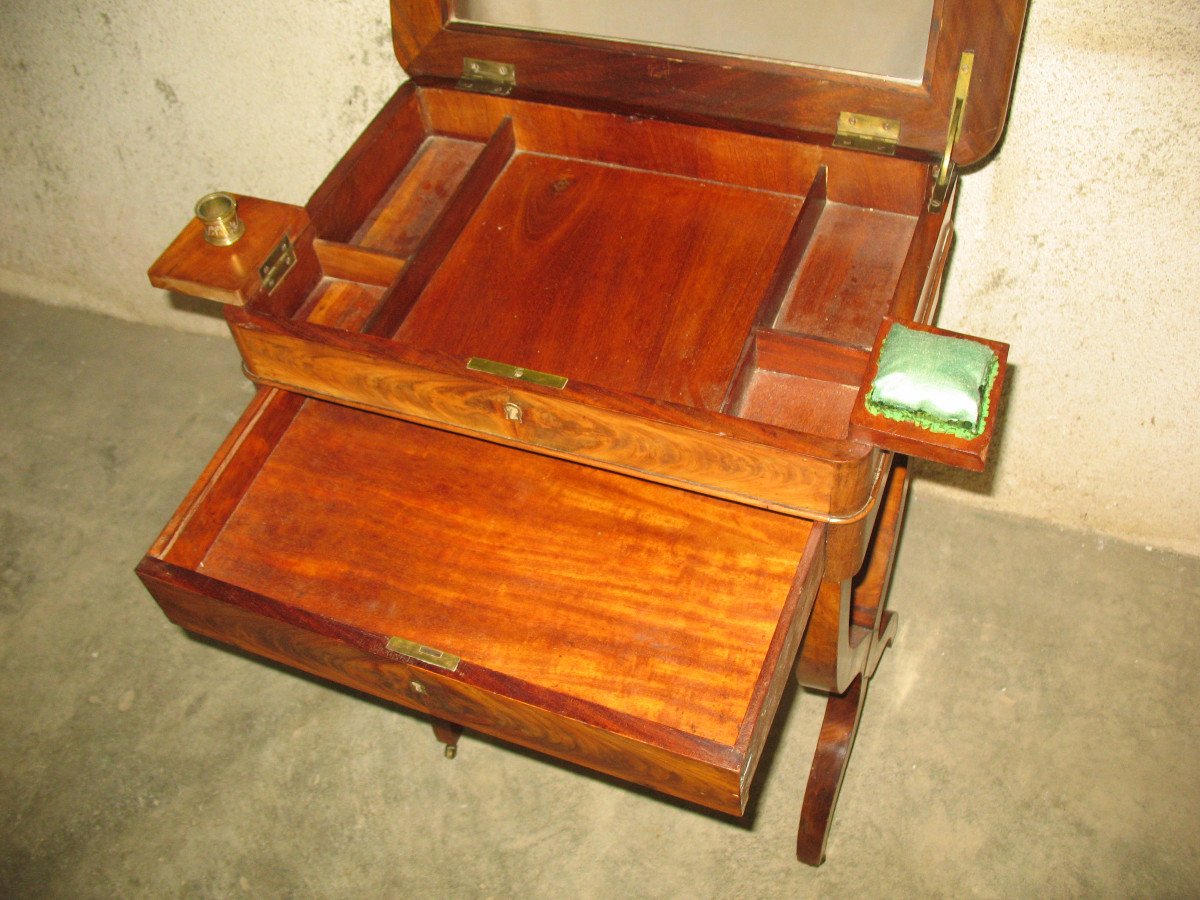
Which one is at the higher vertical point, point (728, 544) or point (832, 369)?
point (832, 369)

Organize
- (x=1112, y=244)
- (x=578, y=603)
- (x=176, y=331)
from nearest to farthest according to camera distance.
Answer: (x=578, y=603)
(x=1112, y=244)
(x=176, y=331)

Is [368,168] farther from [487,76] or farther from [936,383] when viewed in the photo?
[936,383]

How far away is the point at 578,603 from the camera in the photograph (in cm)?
151

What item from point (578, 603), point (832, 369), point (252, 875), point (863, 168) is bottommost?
point (252, 875)

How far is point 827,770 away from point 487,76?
1.29 meters

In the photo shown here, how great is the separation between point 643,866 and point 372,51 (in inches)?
64.5

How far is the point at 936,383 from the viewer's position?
1356mm

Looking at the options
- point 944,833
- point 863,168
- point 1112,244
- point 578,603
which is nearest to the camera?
point 578,603

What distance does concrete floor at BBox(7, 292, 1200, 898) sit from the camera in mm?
2207

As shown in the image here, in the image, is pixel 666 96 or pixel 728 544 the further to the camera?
pixel 666 96

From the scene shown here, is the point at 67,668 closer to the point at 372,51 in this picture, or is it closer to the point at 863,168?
the point at 372,51

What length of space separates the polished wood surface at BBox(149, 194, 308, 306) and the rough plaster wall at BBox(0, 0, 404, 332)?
0.73m

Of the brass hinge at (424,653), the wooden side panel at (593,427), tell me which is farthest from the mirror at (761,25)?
the brass hinge at (424,653)

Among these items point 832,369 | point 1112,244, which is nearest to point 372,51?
point 832,369
